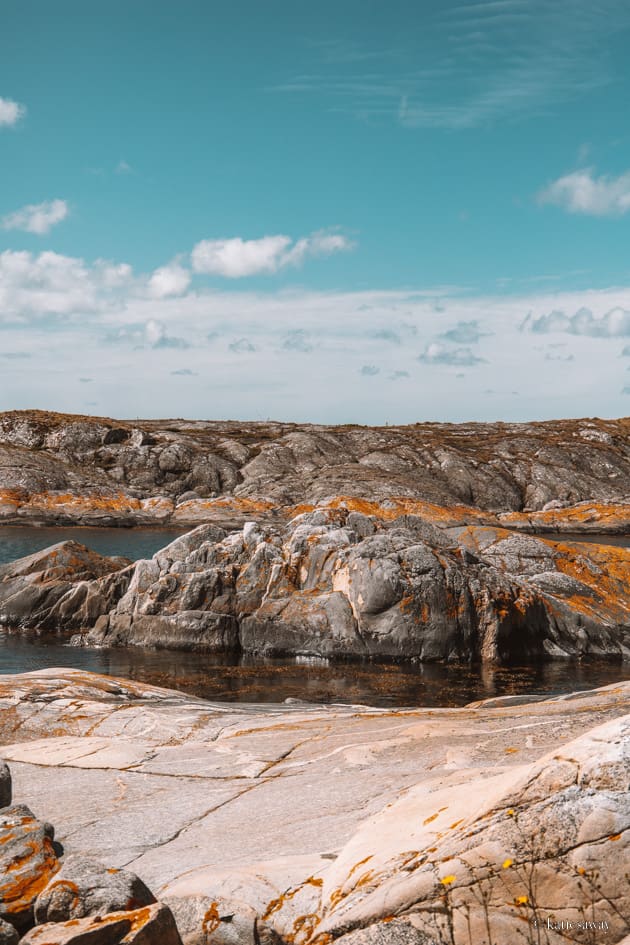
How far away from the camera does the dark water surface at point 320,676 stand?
3088cm

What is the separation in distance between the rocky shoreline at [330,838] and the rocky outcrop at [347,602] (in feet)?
64.4

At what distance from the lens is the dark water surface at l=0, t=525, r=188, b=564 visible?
Result: 75688 millimetres

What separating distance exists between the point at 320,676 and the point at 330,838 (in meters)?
23.9

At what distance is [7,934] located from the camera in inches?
308

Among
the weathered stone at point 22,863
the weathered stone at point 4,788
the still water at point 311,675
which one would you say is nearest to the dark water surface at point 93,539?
the still water at point 311,675

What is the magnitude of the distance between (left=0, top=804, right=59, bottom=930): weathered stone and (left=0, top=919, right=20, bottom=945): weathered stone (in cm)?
32

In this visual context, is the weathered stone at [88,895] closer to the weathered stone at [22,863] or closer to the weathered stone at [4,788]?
the weathered stone at [22,863]

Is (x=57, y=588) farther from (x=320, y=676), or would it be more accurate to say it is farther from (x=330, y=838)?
(x=330, y=838)

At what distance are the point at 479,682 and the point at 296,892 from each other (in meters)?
26.0

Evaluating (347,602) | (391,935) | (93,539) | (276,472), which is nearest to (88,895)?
(391,935)

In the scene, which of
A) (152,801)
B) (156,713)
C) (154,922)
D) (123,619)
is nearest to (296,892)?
(154,922)

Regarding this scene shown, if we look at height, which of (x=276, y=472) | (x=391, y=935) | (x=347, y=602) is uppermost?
(x=276, y=472)

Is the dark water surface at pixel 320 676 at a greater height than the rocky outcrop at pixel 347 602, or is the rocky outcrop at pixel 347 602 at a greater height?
the rocky outcrop at pixel 347 602

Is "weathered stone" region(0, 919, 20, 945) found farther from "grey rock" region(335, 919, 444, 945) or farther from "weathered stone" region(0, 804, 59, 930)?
"grey rock" region(335, 919, 444, 945)
